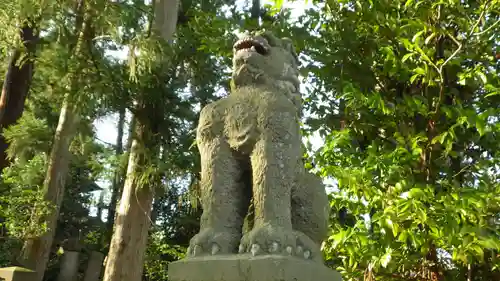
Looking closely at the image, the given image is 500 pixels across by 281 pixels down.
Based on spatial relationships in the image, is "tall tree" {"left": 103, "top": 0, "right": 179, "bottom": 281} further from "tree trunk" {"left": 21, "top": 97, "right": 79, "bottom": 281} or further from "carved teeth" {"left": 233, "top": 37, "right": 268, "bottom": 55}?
"carved teeth" {"left": 233, "top": 37, "right": 268, "bottom": 55}

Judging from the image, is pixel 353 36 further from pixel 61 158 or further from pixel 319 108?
pixel 61 158

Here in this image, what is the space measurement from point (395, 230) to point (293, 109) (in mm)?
931

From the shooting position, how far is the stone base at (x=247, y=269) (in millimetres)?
1807

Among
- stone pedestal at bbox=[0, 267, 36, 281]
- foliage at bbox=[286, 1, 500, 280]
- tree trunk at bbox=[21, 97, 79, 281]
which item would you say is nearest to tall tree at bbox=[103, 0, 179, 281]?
stone pedestal at bbox=[0, 267, 36, 281]

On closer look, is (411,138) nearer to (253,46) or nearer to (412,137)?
(412,137)

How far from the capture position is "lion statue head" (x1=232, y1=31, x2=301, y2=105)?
2332mm

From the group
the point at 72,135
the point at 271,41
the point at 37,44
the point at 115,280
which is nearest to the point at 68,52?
the point at 37,44

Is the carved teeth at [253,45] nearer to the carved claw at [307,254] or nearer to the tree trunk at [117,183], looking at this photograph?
the carved claw at [307,254]

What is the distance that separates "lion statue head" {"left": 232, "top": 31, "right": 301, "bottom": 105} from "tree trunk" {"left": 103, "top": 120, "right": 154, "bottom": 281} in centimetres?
339

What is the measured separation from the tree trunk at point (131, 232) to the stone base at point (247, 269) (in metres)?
3.42

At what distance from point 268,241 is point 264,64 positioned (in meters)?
0.87

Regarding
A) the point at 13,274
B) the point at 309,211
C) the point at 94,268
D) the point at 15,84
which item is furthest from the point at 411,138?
the point at 94,268

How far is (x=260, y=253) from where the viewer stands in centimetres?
190

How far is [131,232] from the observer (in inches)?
211
